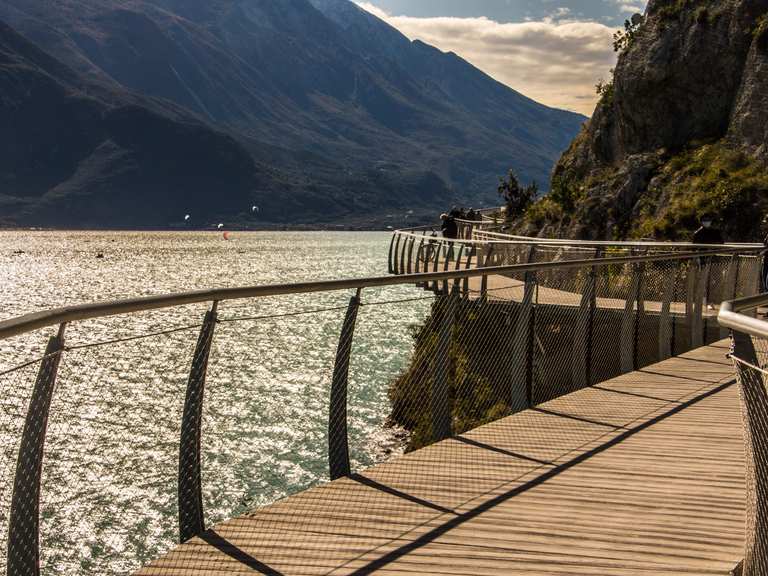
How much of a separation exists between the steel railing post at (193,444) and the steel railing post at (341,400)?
125 cm

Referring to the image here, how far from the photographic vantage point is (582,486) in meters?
6.20

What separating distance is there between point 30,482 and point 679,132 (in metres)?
42.8

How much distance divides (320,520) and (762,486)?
112 inches

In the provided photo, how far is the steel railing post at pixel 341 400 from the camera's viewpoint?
20.1ft

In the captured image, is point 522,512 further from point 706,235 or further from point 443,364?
point 706,235

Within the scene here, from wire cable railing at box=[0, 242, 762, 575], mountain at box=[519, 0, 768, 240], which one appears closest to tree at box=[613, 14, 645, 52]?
mountain at box=[519, 0, 768, 240]

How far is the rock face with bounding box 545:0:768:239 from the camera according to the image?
110 ft

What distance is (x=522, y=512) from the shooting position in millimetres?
5562

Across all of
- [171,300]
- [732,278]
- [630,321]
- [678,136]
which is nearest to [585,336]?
[630,321]

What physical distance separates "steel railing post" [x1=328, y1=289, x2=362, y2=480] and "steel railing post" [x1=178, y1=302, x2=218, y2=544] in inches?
49.3

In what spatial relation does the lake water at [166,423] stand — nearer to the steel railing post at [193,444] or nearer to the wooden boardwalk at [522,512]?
the steel railing post at [193,444]

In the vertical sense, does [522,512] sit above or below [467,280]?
below

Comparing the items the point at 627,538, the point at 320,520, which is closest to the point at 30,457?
the point at 320,520

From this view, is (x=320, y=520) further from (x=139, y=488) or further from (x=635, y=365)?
(x=139, y=488)
